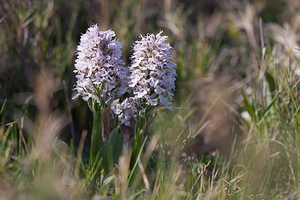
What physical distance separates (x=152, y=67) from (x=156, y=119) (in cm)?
75

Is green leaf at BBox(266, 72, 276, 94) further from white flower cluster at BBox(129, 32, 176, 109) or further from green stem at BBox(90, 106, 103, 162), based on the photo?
green stem at BBox(90, 106, 103, 162)

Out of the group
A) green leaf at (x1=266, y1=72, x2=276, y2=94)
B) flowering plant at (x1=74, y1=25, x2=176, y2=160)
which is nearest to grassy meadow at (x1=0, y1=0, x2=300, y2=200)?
green leaf at (x1=266, y1=72, x2=276, y2=94)

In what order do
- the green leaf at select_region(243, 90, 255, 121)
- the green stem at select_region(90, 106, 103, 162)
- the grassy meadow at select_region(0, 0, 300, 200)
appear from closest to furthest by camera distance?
the grassy meadow at select_region(0, 0, 300, 200) < the green stem at select_region(90, 106, 103, 162) < the green leaf at select_region(243, 90, 255, 121)

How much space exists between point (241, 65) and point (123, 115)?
2406mm

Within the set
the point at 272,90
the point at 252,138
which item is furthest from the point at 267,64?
the point at 252,138

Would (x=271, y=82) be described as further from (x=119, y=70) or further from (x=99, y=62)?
(x=99, y=62)

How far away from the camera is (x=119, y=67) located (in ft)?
6.07

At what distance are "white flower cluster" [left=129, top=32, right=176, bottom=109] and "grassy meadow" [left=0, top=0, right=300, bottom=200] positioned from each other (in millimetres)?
254

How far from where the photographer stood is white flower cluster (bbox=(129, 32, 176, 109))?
1.81m

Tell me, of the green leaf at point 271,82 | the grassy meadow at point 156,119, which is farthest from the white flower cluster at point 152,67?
the green leaf at point 271,82

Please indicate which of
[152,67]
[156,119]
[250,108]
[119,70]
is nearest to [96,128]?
[119,70]

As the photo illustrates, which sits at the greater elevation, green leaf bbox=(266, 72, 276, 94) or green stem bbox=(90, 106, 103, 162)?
green leaf bbox=(266, 72, 276, 94)

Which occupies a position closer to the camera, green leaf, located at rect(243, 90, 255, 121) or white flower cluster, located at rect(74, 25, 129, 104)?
white flower cluster, located at rect(74, 25, 129, 104)

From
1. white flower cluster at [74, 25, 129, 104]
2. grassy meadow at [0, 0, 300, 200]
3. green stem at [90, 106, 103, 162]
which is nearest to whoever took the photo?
grassy meadow at [0, 0, 300, 200]
